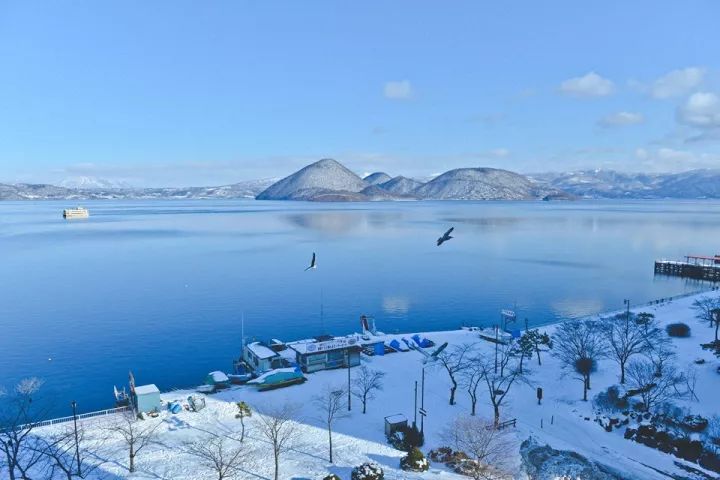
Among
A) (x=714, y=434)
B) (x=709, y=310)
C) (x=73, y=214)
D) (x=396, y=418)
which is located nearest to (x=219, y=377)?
(x=396, y=418)

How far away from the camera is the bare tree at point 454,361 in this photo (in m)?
31.0

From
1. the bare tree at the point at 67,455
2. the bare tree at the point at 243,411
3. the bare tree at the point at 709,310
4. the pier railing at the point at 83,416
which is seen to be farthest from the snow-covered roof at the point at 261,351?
the bare tree at the point at 709,310

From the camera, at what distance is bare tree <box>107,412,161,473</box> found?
22.0m

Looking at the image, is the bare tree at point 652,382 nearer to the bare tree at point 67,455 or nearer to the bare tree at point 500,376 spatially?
the bare tree at point 500,376

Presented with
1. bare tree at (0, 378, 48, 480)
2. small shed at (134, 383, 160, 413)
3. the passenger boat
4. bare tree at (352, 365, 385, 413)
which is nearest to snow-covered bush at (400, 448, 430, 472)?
bare tree at (352, 365, 385, 413)

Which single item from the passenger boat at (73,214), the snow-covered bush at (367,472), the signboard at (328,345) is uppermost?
the passenger boat at (73,214)

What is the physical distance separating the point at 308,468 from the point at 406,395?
9789mm

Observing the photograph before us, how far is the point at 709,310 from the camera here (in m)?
44.9

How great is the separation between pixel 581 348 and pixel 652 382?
4.76m

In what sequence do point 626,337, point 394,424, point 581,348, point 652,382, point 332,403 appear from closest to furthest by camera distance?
point 394,424 < point 332,403 < point 652,382 < point 581,348 < point 626,337

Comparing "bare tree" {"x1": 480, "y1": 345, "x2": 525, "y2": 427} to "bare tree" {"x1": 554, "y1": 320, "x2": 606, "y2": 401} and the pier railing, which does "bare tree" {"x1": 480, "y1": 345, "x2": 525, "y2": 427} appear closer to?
"bare tree" {"x1": 554, "y1": 320, "x2": 606, "y2": 401}

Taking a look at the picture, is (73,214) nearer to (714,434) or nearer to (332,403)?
(332,403)

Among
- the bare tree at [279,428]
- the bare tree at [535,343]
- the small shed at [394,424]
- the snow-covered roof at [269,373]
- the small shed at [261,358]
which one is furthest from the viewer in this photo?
the bare tree at [535,343]

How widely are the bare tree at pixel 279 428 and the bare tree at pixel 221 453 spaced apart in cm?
138
